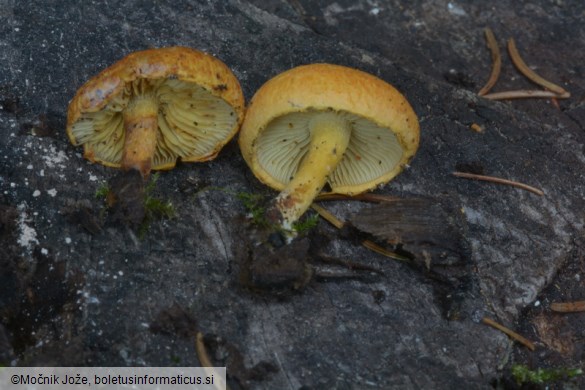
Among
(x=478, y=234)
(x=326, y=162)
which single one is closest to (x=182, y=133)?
(x=326, y=162)

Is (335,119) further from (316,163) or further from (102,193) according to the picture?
(102,193)

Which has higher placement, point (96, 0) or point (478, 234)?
point (96, 0)

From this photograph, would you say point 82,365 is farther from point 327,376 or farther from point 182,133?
point 182,133

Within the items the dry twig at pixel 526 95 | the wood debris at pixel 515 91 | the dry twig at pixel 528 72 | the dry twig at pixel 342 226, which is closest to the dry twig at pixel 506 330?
the dry twig at pixel 342 226

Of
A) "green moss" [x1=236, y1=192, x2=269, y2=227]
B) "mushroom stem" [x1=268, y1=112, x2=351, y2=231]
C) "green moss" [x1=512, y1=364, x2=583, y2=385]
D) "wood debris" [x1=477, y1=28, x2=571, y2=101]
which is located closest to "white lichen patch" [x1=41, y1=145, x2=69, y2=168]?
"green moss" [x1=236, y1=192, x2=269, y2=227]

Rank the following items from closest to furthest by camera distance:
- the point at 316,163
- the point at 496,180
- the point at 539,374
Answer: the point at 539,374 < the point at 316,163 < the point at 496,180

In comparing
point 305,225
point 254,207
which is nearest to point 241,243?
point 254,207

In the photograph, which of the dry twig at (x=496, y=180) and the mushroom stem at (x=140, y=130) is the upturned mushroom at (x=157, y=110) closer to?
the mushroom stem at (x=140, y=130)
